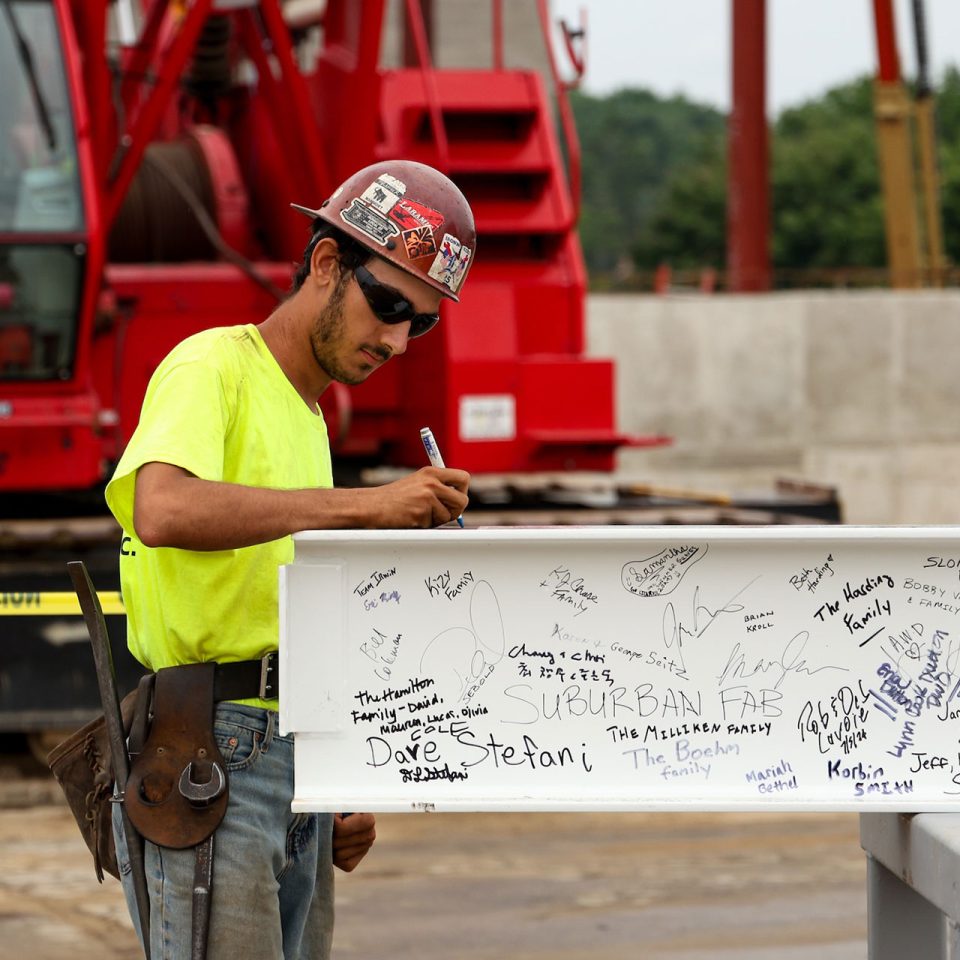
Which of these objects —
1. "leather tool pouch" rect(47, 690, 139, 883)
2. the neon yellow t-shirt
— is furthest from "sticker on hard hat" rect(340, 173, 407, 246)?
"leather tool pouch" rect(47, 690, 139, 883)

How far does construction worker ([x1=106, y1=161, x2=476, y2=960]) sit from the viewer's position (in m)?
2.66

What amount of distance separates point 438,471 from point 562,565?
12.1 inches

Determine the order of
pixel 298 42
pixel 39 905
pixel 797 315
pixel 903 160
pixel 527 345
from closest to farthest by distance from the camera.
→ pixel 39 905, pixel 527 345, pixel 298 42, pixel 797 315, pixel 903 160

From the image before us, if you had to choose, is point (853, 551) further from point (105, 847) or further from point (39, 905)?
point (39, 905)

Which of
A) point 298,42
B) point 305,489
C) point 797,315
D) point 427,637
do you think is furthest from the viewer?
point 797,315

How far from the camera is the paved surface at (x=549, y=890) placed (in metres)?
5.51

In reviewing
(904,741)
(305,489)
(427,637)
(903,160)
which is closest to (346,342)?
(305,489)

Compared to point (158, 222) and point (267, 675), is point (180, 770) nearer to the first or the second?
point (267, 675)

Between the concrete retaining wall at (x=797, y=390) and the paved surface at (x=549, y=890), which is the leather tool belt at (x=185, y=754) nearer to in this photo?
the paved surface at (x=549, y=890)

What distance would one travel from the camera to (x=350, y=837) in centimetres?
321

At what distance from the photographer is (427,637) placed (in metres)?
2.91

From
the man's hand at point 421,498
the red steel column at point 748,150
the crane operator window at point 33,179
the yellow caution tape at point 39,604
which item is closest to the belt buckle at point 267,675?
the man's hand at point 421,498

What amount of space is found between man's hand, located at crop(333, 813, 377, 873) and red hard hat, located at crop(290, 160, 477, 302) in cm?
102
